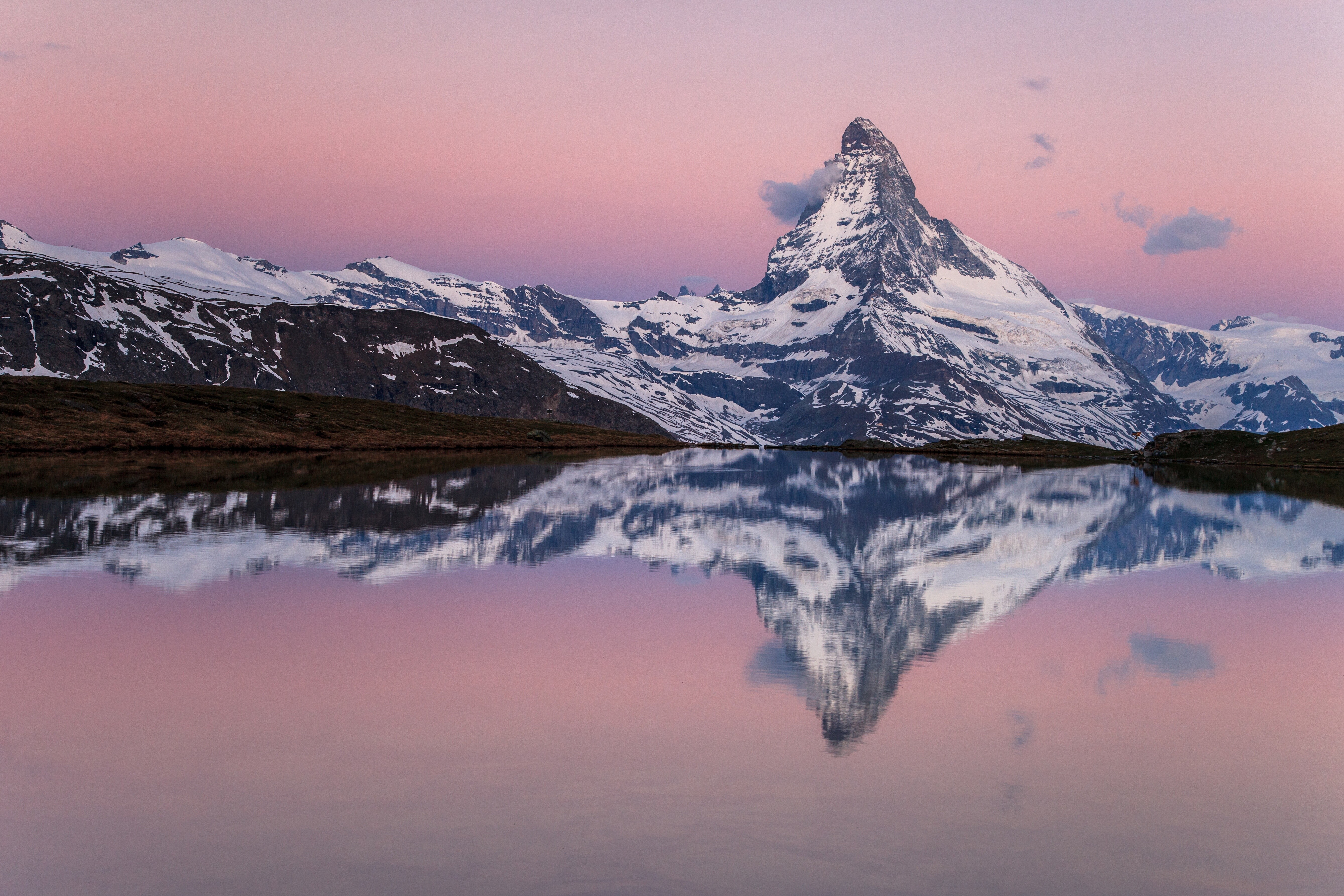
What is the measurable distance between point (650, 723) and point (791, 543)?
2968 centimetres

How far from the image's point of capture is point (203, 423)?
464ft

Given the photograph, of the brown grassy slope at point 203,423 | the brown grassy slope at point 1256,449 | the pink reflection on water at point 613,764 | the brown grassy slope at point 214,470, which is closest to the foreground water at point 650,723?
the pink reflection on water at point 613,764

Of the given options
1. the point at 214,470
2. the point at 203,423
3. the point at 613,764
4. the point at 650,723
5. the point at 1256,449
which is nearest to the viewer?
the point at 613,764

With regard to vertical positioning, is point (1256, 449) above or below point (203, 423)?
above

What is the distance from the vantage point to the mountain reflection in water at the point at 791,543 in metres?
26.3

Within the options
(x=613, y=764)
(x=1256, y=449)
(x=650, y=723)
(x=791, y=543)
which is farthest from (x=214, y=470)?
(x=1256, y=449)

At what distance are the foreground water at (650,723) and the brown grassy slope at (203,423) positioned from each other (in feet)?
280

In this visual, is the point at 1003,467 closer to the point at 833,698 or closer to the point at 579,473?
the point at 579,473

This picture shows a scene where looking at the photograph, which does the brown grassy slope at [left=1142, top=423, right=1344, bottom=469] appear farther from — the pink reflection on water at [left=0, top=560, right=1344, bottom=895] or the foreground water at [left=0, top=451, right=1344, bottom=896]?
the pink reflection on water at [left=0, top=560, right=1344, bottom=895]

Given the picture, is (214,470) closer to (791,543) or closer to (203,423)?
(791,543)

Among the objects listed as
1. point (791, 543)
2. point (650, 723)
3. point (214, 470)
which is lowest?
point (650, 723)

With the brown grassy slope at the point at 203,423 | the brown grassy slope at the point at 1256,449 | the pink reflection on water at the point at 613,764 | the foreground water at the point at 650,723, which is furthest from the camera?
the brown grassy slope at the point at 1256,449

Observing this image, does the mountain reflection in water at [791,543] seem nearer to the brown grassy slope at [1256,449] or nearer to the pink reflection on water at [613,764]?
the pink reflection on water at [613,764]

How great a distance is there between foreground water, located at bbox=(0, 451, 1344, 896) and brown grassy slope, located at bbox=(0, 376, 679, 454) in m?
85.3
